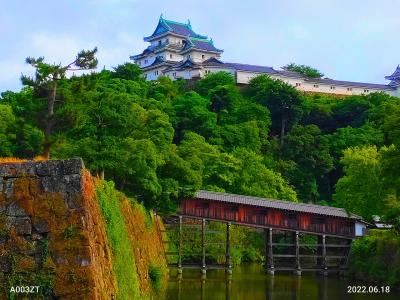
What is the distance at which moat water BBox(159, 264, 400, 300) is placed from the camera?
2264cm

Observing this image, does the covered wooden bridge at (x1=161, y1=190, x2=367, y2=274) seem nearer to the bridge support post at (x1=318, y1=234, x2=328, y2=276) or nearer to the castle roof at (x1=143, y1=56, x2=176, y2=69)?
the bridge support post at (x1=318, y1=234, x2=328, y2=276)

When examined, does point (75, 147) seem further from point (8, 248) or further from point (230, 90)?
point (230, 90)

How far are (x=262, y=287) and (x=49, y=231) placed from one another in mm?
17684

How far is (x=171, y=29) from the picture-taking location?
240 feet

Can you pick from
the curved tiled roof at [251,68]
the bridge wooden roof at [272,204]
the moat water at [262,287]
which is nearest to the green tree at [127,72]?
the curved tiled roof at [251,68]

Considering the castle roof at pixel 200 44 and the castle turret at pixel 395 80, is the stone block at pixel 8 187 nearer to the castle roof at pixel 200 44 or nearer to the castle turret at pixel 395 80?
the castle roof at pixel 200 44

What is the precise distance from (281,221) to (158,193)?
11.7 metres

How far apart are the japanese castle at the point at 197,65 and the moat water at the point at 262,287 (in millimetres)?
36009

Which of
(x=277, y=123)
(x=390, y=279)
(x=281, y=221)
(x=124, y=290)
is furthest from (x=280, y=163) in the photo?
(x=124, y=290)

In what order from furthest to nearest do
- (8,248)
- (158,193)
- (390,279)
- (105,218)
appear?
1. (390,279)
2. (158,193)
3. (105,218)
4. (8,248)

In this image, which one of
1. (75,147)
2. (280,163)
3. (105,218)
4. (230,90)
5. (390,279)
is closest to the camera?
(105,218)

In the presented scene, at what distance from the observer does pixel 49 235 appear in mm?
9852

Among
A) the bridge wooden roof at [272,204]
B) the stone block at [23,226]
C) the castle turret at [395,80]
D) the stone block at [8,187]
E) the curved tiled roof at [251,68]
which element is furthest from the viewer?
the castle turret at [395,80]

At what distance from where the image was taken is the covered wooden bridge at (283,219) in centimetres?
3195
